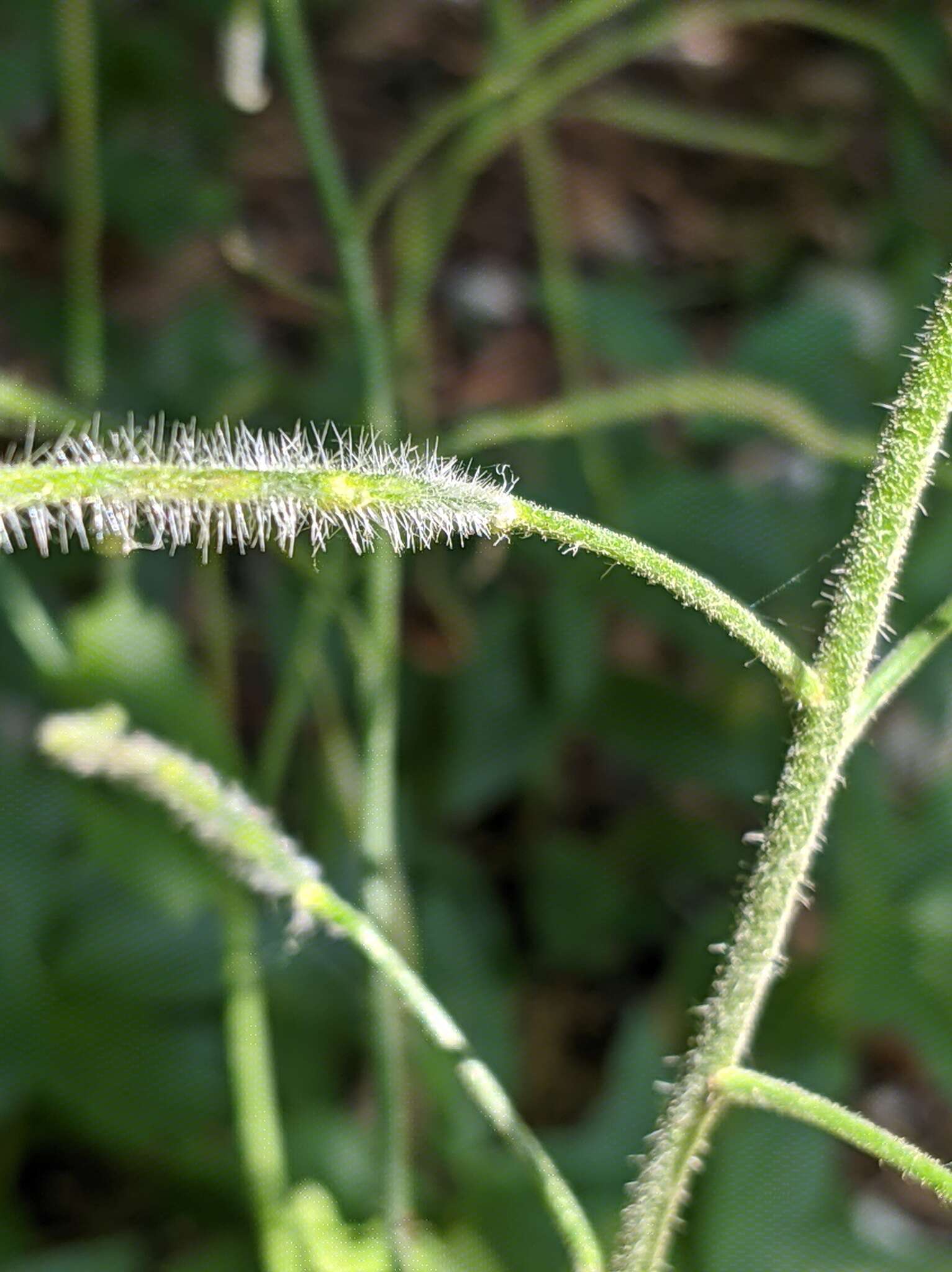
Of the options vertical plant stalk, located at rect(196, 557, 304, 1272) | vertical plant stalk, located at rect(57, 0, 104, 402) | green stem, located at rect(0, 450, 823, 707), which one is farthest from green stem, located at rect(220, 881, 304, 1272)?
green stem, located at rect(0, 450, 823, 707)

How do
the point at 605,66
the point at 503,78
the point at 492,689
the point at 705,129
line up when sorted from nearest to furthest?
1. the point at 503,78
2. the point at 492,689
3. the point at 605,66
4. the point at 705,129

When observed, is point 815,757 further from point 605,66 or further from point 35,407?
point 605,66

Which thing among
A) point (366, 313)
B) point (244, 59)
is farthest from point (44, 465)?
point (244, 59)

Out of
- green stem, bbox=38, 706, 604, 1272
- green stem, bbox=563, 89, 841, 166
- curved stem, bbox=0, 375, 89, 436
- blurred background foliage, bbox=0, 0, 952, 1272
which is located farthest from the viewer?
green stem, bbox=563, 89, 841, 166

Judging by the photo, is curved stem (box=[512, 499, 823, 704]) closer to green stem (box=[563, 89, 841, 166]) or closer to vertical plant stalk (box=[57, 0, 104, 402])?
vertical plant stalk (box=[57, 0, 104, 402])

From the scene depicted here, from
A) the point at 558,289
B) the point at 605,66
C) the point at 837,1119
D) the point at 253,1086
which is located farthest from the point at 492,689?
the point at 837,1119

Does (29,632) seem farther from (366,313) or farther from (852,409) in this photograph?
(852,409)
